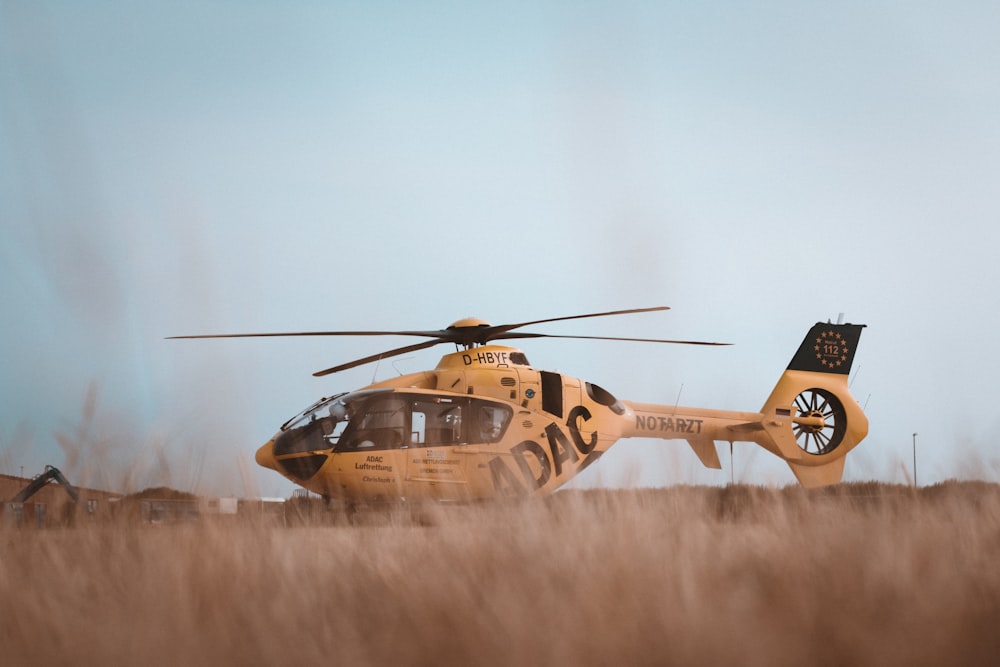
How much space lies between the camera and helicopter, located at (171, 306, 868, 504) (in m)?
12.9

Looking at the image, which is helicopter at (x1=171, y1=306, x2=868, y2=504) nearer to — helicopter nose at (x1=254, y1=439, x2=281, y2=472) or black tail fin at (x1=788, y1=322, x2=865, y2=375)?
helicopter nose at (x1=254, y1=439, x2=281, y2=472)

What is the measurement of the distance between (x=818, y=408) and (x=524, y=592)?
1530 cm

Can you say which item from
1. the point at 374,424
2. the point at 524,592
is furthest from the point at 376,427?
the point at 524,592

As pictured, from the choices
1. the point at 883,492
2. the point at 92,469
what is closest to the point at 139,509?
the point at 92,469

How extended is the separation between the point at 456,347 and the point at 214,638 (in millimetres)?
10718

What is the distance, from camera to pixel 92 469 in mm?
6023

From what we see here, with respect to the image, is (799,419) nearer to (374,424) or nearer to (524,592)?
(374,424)

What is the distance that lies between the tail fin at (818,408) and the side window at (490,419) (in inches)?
245

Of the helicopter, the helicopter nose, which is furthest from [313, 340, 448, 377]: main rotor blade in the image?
the helicopter nose

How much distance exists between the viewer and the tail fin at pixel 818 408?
17281 millimetres

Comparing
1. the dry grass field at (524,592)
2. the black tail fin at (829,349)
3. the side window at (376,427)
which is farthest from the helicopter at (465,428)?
the dry grass field at (524,592)

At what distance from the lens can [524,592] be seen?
13.7 ft

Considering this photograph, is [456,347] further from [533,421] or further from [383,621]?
[383,621]

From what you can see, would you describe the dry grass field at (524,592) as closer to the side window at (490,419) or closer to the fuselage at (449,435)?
the fuselage at (449,435)
